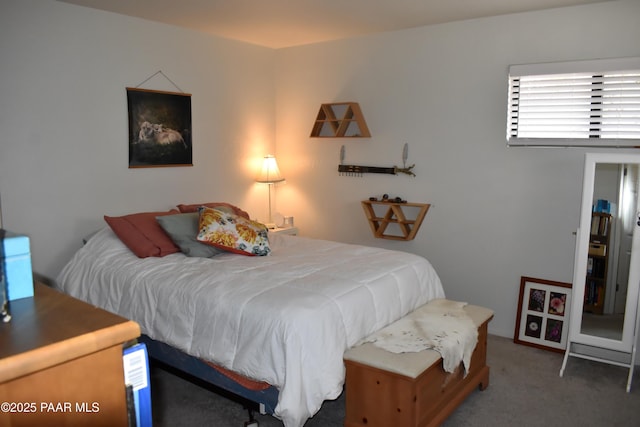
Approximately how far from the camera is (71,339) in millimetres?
757

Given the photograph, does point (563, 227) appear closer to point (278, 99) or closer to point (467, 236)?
point (467, 236)

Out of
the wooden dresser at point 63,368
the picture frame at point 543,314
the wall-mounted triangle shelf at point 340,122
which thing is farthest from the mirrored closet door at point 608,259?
the wooden dresser at point 63,368

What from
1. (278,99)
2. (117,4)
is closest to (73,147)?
(117,4)

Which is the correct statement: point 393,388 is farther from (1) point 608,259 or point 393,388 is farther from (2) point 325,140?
(2) point 325,140

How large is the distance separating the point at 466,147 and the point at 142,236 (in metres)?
2.57

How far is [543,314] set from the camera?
3834 millimetres

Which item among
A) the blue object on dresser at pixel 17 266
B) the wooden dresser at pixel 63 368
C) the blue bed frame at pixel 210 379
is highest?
the blue object on dresser at pixel 17 266

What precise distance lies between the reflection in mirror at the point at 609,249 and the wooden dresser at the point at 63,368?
3267 millimetres

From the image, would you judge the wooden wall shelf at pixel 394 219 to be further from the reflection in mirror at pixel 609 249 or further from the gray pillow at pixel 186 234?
the gray pillow at pixel 186 234

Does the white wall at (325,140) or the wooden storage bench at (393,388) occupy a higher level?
the white wall at (325,140)

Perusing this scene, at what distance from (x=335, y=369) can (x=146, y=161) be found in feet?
8.18

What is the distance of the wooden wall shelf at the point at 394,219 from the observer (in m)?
4.31

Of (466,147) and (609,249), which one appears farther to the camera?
(466,147)

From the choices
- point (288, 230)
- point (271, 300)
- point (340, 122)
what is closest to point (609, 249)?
point (271, 300)
